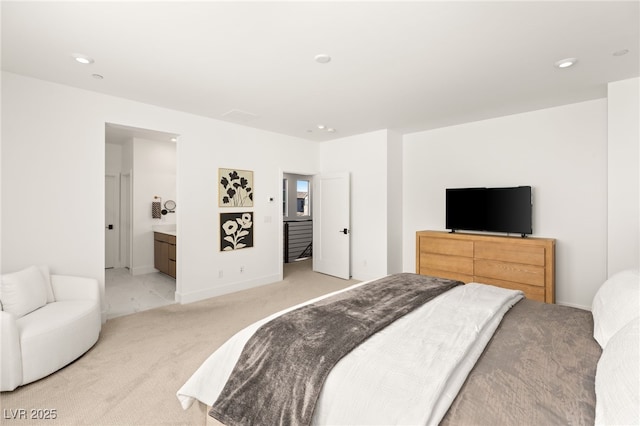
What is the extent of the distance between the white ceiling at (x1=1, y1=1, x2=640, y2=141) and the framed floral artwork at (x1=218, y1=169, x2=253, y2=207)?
1.13m

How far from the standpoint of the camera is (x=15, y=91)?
9.46ft

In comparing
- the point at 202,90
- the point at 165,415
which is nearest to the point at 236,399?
the point at 165,415

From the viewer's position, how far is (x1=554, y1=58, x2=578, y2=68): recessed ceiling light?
258 cm

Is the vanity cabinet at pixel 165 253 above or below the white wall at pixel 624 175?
below

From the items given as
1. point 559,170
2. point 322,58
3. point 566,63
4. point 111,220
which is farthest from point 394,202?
point 111,220

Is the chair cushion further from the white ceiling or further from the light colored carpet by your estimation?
the white ceiling

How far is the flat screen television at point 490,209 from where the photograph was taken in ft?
12.9

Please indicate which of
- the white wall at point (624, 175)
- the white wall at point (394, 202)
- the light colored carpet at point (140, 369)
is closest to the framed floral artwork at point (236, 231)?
the light colored carpet at point (140, 369)

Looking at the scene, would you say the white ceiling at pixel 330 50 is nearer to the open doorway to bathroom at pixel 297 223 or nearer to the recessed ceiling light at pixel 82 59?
the recessed ceiling light at pixel 82 59

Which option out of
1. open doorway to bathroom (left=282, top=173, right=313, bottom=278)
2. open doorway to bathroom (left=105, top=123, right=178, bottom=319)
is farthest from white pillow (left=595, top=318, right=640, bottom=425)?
open doorway to bathroom (left=105, top=123, right=178, bottom=319)

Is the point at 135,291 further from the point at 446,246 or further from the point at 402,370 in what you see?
the point at 446,246

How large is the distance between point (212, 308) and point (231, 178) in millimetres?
1945

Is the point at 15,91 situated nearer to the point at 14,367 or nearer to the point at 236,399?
the point at 14,367

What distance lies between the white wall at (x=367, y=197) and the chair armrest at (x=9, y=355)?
438cm
